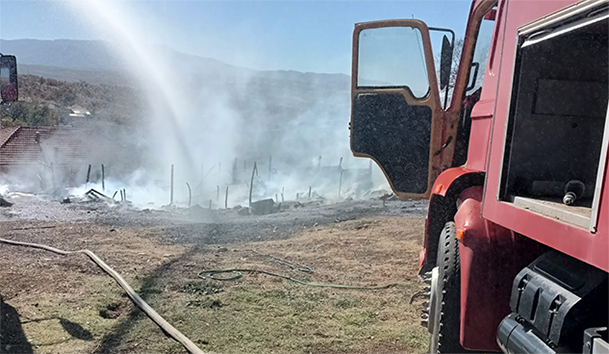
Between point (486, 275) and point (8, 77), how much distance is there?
5.54 m

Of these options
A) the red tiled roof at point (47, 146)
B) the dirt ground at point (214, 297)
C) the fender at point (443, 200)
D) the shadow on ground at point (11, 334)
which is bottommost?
the red tiled roof at point (47, 146)

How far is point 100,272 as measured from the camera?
5.64 meters

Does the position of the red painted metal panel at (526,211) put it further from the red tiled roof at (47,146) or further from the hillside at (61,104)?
the hillside at (61,104)

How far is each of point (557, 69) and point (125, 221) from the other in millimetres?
11610

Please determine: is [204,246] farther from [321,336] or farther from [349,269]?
[321,336]

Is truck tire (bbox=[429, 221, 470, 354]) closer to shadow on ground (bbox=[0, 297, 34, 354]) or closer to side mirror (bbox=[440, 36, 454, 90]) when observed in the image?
side mirror (bbox=[440, 36, 454, 90])

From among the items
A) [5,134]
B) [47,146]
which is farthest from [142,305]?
[5,134]

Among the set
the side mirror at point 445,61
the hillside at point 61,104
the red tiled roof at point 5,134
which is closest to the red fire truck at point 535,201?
the side mirror at point 445,61

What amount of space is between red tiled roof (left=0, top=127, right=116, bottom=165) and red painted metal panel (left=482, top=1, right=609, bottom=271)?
28.6 m

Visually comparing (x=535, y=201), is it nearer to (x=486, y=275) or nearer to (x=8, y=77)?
(x=486, y=275)

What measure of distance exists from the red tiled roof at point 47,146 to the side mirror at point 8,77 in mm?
23493

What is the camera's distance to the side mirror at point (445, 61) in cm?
377

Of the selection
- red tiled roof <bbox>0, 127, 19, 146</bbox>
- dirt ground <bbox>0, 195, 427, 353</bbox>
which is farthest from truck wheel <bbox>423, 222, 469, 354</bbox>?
red tiled roof <bbox>0, 127, 19, 146</bbox>

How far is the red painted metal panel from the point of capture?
1.47m
